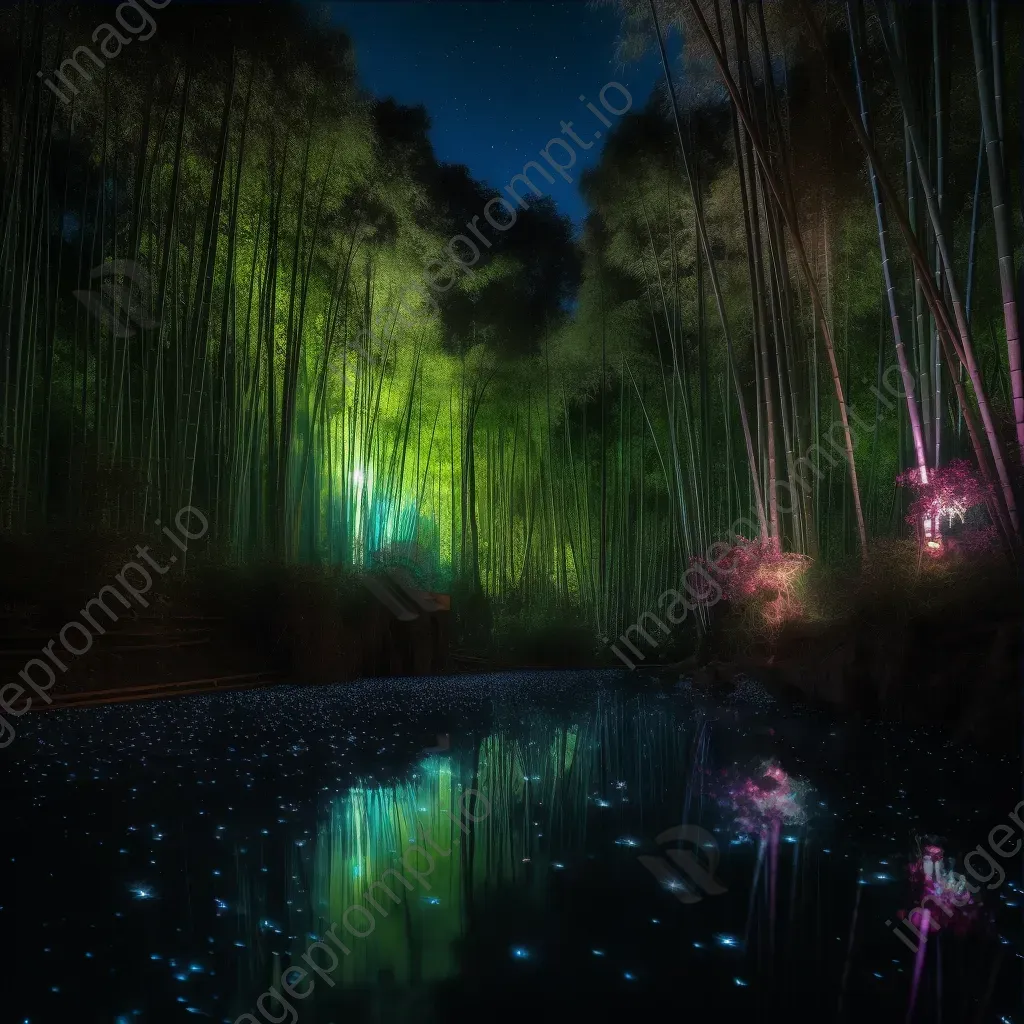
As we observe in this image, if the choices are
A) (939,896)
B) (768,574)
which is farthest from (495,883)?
(768,574)

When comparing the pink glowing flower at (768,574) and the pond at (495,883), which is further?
the pink glowing flower at (768,574)

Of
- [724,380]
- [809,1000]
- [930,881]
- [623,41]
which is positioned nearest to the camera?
[809,1000]

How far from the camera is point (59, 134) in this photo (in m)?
6.02

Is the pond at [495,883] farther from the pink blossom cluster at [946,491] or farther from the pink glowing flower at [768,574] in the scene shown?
the pink glowing flower at [768,574]

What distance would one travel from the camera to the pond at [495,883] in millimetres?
1023

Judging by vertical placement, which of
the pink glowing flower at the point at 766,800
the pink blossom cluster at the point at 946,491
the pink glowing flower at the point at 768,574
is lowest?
the pink glowing flower at the point at 766,800

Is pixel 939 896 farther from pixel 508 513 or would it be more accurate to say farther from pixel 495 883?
pixel 508 513

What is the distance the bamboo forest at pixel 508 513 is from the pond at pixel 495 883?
0.04ft

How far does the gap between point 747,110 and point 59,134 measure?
5.43 meters

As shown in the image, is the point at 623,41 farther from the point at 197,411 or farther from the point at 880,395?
the point at 197,411


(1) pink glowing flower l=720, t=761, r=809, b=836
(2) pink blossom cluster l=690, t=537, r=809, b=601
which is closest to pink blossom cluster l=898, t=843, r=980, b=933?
(1) pink glowing flower l=720, t=761, r=809, b=836

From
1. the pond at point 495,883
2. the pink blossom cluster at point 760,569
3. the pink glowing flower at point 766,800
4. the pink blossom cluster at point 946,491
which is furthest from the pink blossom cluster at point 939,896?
the pink blossom cluster at point 760,569

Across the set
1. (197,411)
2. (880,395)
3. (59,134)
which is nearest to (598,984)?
(197,411)

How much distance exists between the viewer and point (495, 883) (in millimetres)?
1442
